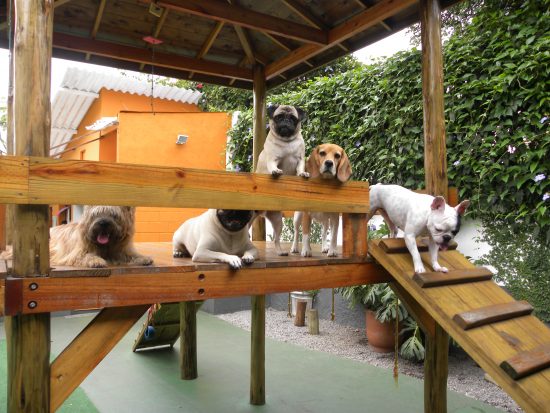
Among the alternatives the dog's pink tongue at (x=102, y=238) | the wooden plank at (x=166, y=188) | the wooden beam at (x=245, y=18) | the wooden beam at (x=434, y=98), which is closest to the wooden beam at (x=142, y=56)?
the wooden beam at (x=245, y=18)

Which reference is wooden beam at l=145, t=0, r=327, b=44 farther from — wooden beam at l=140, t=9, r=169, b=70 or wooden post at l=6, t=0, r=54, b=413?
wooden post at l=6, t=0, r=54, b=413

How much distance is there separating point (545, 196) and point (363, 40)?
9.13 feet

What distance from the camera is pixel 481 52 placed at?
6062mm

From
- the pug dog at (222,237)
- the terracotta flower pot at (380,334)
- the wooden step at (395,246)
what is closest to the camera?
the pug dog at (222,237)

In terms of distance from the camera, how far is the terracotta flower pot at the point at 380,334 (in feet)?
22.9

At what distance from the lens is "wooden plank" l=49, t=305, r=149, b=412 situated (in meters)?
2.41

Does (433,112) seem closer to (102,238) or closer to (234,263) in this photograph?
(234,263)

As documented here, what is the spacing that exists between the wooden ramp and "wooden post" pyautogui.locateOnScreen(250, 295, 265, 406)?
6.70 ft

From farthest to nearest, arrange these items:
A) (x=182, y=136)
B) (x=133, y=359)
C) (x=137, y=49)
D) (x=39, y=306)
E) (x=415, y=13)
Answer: (x=182, y=136) < (x=133, y=359) < (x=137, y=49) < (x=415, y=13) < (x=39, y=306)

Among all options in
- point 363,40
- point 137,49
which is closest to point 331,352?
point 363,40

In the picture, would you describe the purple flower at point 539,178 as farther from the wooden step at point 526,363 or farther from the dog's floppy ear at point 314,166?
the dog's floppy ear at point 314,166

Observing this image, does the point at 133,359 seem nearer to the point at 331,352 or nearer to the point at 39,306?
the point at 331,352

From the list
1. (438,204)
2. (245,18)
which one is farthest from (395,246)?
(245,18)

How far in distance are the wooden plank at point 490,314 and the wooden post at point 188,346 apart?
12.9ft
